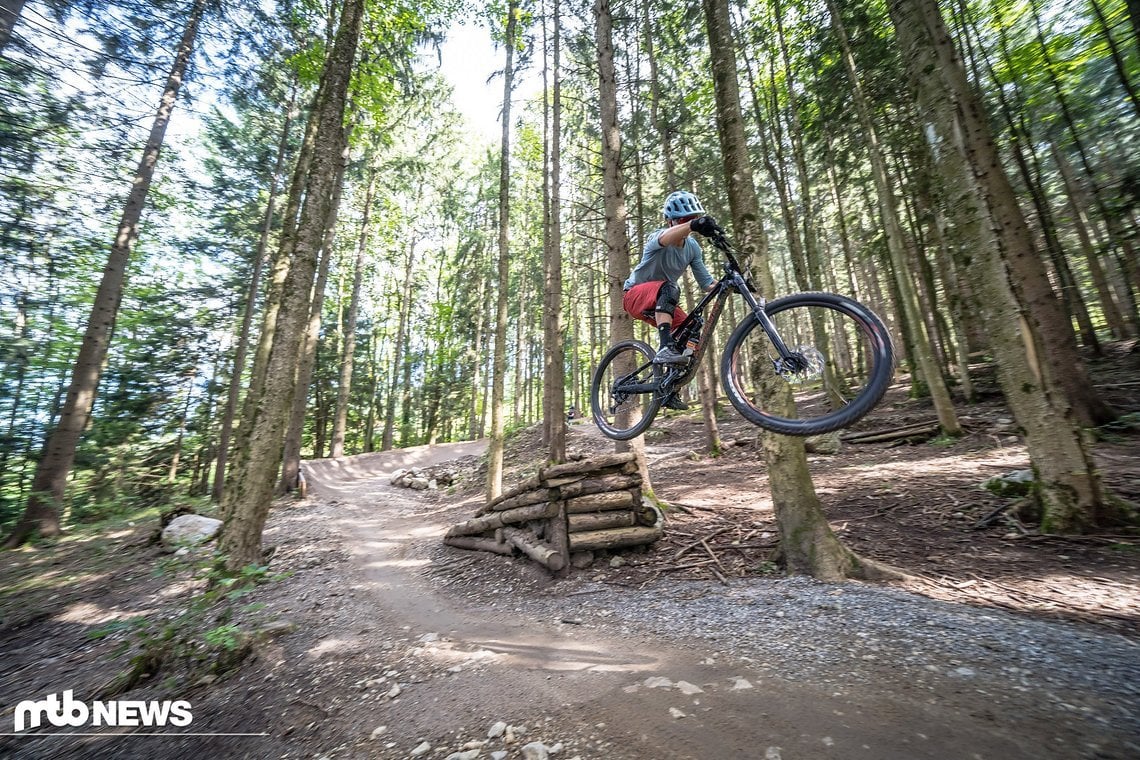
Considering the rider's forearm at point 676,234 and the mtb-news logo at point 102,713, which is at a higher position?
the rider's forearm at point 676,234

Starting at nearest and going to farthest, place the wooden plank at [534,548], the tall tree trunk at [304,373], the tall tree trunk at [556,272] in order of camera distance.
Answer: the wooden plank at [534,548], the tall tree trunk at [556,272], the tall tree trunk at [304,373]

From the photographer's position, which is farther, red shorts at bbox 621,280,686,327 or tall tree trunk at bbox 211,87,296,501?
tall tree trunk at bbox 211,87,296,501

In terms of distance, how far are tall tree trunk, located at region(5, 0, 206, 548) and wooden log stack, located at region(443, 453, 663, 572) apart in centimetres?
1172

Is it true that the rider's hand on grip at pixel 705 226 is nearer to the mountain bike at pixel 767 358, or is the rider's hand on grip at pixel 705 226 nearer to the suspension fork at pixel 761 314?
the mountain bike at pixel 767 358

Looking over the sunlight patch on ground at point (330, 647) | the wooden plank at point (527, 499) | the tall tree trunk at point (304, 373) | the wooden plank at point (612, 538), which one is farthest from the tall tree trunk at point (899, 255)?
the tall tree trunk at point (304, 373)

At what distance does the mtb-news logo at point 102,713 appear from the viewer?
387cm

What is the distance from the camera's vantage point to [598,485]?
6.52 m

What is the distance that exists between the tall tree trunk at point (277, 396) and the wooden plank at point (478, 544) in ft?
10.0

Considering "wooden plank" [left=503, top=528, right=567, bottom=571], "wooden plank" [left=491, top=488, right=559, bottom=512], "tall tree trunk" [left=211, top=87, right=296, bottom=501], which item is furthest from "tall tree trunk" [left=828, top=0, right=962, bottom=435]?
"tall tree trunk" [left=211, top=87, right=296, bottom=501]

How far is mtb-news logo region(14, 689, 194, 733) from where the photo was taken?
387cm

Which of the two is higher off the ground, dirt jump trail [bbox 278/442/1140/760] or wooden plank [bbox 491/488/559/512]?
wooden plank [bbox 491/488/559/512]

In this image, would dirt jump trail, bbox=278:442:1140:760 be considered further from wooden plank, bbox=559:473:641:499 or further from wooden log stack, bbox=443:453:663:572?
wooden plank, bbox=559:473:641:499

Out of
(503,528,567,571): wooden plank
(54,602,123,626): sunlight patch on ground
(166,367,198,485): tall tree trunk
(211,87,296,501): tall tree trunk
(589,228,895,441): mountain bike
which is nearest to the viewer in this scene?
(589,228,895,441): mountain bike

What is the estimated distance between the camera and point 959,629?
140 inches
